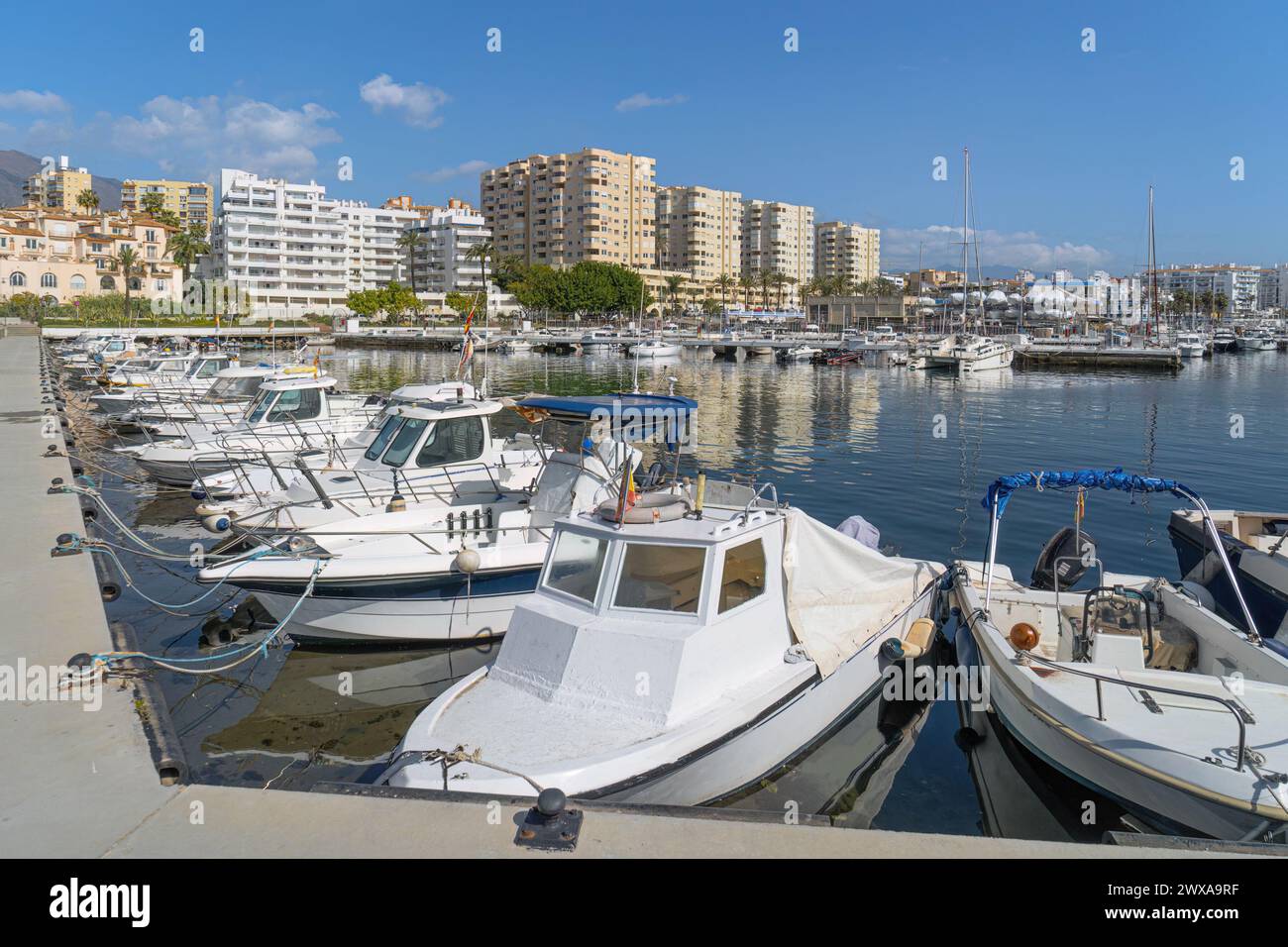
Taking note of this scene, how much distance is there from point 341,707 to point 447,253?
16233cm

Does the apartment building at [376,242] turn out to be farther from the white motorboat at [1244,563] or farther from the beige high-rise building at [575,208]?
the white motorboat at [1244,563]

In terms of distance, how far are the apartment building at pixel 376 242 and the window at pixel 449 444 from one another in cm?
15533

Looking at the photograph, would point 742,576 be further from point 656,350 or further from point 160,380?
point 656,350

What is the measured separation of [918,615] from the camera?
12.0 metres

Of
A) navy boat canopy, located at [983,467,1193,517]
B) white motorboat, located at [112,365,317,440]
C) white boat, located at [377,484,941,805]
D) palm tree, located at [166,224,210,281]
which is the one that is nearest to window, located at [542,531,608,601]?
white boat, located at [377,484,941,805]

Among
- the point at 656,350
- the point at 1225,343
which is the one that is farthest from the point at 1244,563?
the point at 1225,343

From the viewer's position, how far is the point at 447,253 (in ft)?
542

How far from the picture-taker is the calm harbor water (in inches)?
382

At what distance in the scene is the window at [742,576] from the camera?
344 inches

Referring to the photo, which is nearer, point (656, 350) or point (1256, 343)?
point (656, 350)

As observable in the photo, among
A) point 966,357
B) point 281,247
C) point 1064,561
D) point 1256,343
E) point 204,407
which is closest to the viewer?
point 1064,561

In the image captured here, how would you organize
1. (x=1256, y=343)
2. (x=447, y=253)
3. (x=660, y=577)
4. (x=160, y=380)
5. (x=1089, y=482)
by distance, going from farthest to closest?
(x=447, y=253), (x=1256, y=343), (x=160, y=380), (x=1089, y=482), (x=660, y=577)

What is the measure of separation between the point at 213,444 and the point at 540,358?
248ft

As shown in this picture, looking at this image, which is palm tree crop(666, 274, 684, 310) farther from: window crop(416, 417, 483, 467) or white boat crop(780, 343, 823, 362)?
window crop(416, 417, 483, 467)
